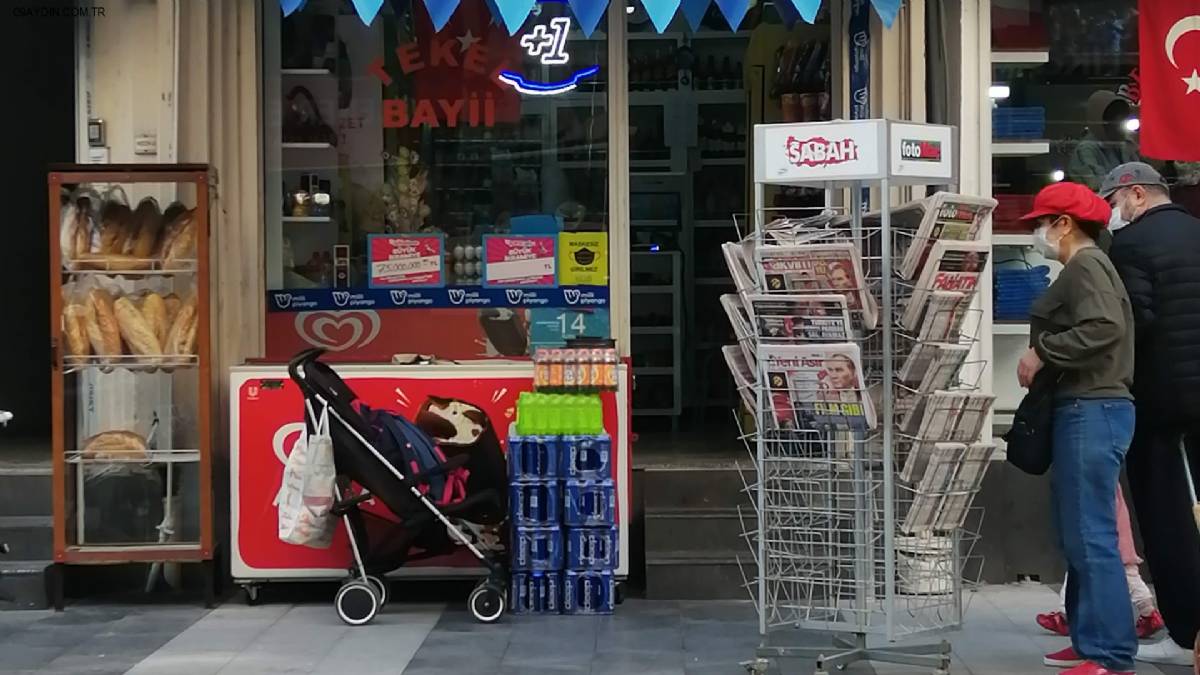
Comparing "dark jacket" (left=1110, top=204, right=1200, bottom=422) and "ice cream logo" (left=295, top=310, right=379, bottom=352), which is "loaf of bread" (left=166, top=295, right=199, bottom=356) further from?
"dark jacket" (left=1110, top=204, right=1200, bottom=422)

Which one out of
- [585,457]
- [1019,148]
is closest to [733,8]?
[1019,148]

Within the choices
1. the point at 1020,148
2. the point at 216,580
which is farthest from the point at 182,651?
the point at 1020,148

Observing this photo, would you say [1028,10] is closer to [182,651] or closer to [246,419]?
[246,419]

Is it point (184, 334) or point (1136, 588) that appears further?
point (184, 334)

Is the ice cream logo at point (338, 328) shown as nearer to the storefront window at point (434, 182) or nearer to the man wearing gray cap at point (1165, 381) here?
the storefront window at point (434, 182)

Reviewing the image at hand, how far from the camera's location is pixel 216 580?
777 cm

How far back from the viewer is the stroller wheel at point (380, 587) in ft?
23.4

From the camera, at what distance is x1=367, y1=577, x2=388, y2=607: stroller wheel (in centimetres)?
713

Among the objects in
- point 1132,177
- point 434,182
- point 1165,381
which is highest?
point 434,182

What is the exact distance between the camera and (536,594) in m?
7.36

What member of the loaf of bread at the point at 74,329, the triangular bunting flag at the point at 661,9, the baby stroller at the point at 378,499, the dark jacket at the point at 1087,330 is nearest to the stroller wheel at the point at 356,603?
the baby stroller at the point at 378,499

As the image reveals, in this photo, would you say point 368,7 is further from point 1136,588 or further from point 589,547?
point 1136,588

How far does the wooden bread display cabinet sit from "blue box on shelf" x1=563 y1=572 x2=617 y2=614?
5.81 feet

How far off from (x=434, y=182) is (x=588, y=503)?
2584 mm
